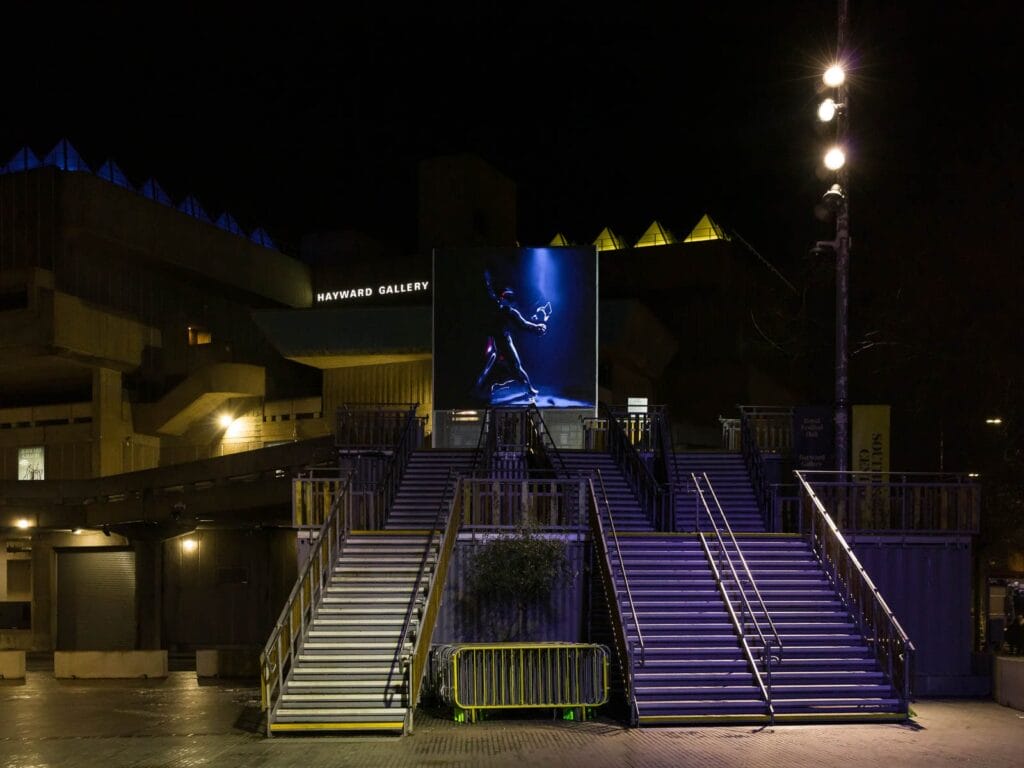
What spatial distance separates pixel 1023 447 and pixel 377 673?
1620cm

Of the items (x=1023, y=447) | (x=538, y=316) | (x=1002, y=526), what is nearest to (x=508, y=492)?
(x=538, y=316)

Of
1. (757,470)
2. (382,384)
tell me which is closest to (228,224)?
(382,384)

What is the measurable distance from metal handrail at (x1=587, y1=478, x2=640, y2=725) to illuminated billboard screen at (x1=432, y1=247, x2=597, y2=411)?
901cm

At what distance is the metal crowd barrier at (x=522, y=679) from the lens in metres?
13.1

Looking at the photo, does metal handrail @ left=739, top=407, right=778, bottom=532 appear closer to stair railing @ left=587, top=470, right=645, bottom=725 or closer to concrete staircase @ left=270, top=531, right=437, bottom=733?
stair railing @ left=587, top=470, right=645, bottom=725

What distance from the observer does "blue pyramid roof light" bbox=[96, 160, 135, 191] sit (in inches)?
1398

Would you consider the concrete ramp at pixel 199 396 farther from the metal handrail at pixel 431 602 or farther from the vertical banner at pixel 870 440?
the vertical banner at pixel 870 440

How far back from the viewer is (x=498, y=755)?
11180 millimetres

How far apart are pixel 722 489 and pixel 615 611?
7954mm

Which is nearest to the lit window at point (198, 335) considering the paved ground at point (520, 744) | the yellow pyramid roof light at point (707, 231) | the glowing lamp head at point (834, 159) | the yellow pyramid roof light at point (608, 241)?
the yellow pyramid roof light at point (608, 241)

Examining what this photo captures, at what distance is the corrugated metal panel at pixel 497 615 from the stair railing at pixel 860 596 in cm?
409

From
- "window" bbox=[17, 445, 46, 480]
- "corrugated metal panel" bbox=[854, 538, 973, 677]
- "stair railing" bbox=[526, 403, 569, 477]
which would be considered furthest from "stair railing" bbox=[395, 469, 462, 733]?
"window" bbox=[17, 445, 46, 480]

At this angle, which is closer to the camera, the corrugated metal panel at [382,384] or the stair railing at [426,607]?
the stair railing at [426,607]

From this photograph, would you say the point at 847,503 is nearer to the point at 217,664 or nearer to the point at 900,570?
the point at 900,570
